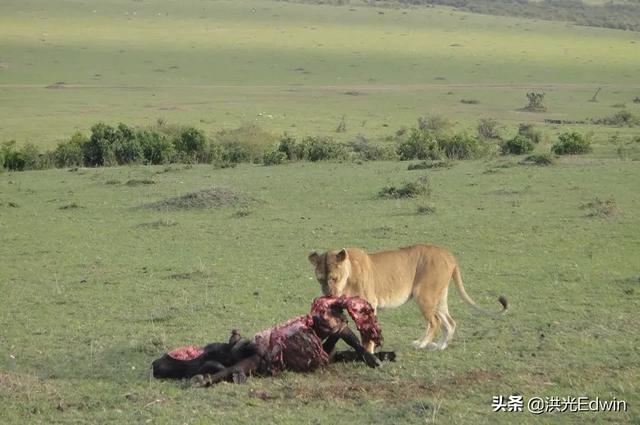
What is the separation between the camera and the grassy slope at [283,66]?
44125 millimetres

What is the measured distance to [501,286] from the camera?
1198 cm

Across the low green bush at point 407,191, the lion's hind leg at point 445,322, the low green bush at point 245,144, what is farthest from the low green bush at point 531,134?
the lion's hind leg at point 445,322

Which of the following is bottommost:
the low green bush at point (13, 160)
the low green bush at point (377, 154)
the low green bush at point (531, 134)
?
the low green bush at point (13, 160)

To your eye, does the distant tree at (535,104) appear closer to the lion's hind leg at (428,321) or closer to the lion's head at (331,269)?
the lion's hind leg at (428,321)

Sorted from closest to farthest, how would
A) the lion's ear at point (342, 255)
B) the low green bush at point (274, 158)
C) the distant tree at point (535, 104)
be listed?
the lion's ear at point (342, 255) → the low green bush at point (274, 158) → the distant tree at point (535, 104)

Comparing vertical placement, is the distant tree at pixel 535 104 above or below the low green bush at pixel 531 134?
above

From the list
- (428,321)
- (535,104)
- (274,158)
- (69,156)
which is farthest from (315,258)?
(535,104)

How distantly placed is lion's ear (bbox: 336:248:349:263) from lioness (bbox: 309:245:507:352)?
0.17 m

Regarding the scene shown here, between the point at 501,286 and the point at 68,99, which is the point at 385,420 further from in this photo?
the point at 68,99

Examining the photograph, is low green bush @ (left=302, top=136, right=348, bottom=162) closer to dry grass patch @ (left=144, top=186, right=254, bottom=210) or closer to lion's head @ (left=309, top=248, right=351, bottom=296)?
dry grass patch @ (left=144, top=186, right=254, bottom=210)

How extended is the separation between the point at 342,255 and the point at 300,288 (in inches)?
157

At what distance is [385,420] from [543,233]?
949cm

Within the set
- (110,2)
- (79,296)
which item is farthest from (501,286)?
(110,2)

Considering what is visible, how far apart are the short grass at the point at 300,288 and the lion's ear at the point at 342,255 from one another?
910 millimetres
